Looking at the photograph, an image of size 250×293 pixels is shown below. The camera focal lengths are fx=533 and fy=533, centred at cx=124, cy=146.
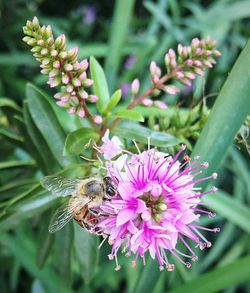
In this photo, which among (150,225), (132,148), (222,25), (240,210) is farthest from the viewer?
(222,25)

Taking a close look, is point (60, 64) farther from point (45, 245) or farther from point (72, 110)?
point (45, 245)

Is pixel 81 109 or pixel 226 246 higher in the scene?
pixel 81 109

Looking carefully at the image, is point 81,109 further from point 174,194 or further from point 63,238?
point 63,238

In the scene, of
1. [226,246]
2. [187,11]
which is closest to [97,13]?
[187,11]

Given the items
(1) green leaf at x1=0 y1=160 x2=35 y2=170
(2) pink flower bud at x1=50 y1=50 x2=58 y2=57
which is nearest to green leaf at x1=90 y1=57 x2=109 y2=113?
(2) pink flower bud at x1=50 y1=50 x2=58 y2=57

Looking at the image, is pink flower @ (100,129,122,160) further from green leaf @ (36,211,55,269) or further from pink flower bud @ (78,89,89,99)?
green leaf @ (36,211,55,269)

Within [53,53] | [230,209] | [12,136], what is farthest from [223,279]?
[53,53]
